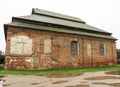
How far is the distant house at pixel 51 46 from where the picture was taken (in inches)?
714

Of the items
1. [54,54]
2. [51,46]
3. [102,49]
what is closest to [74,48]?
[54,54]

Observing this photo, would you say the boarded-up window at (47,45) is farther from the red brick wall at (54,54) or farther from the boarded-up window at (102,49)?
the boarded-up window at (102,49)

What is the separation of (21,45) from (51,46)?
144 inches

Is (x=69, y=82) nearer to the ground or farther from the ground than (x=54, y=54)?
nearer to the ground

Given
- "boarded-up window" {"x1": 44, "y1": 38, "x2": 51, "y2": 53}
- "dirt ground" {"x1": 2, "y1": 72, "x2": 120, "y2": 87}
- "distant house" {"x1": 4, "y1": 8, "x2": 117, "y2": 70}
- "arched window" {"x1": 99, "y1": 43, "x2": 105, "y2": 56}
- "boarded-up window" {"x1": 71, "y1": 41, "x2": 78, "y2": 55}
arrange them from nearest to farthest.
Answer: "dirt ground" {"x1": 2, "y1": 72, "x2": 120, "y2": 87}, "distant house" {"x1": 4, "y1": 8, "x2": 117, "y2": 70}, "boarded-up window" {"x1": 44, "y1": 38, "x2": 51, "y2": 53}, "boarded-up window" {"x1": 71, "y1": 41, "x2": 78, "y2": 55}, "arched window" {"x1": 99, "y1": 43, "x2": 105, "y2": 56}

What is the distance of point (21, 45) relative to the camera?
1831 cm

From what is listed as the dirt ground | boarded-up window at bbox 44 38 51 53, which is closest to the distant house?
boarded-up window at bbox 44 38 51 53

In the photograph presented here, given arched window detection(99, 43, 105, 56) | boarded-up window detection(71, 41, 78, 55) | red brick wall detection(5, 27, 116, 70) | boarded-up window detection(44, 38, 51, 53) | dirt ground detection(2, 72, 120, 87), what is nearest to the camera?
dirt ground detection(2, 72, 120, 87)

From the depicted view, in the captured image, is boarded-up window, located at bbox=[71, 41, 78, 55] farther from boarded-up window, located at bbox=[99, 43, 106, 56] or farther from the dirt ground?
the dirt ground

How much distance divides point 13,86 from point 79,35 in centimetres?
1495

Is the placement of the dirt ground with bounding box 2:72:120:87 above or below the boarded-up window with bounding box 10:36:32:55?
below

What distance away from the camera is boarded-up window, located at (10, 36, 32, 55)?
59.0ft

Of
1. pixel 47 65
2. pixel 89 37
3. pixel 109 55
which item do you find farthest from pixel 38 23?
pixel 109 55

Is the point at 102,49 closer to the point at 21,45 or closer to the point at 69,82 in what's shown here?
the point at 21,45
